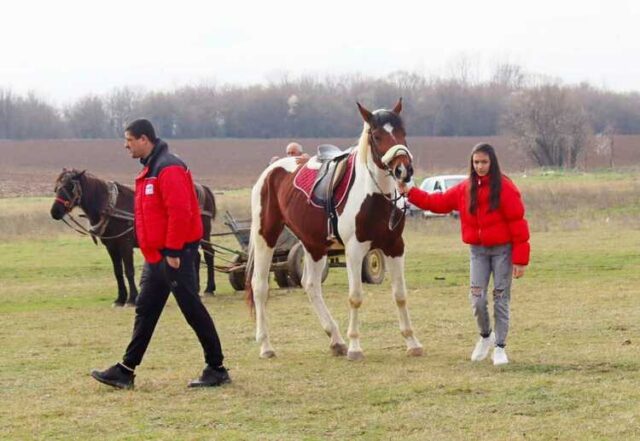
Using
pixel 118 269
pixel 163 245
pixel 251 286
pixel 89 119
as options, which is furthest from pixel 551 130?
pixel 163 245

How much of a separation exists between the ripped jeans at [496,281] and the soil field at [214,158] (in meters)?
48.2

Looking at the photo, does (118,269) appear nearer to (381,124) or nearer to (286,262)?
(286,262)

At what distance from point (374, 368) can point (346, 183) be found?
1800 millimetres

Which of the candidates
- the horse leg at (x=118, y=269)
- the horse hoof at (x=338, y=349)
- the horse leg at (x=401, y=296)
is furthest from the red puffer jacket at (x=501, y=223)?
the horse leg at (x=118, y=269)

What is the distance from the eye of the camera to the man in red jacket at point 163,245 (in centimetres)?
812

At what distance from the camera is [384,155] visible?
931cm

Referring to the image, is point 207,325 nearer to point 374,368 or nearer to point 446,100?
point 374,368

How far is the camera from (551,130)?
74.5 meters

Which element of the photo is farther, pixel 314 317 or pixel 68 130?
pixel 68 130

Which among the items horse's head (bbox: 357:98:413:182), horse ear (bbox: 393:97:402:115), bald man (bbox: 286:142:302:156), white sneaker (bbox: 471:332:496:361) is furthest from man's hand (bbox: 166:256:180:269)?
bald man (bbox: 286:142:302:156)

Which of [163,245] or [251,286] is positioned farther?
[251,286]

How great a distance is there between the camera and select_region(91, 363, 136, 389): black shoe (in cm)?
838

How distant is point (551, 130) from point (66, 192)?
6175cm

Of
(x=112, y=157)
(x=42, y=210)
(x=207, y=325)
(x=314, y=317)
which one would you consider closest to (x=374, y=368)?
(x=207, y=325)
